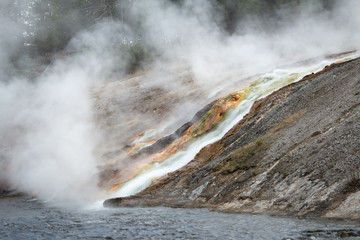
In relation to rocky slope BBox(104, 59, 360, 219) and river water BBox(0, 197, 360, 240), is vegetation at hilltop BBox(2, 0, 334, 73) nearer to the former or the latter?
rocky slope BBox(104, 59, 360, 219)

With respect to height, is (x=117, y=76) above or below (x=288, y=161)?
above

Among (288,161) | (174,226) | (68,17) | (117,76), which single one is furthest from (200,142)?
(68,17)

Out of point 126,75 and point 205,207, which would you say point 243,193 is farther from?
point 126,75

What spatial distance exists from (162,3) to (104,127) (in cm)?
1224

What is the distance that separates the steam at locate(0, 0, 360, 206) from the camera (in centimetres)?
1783

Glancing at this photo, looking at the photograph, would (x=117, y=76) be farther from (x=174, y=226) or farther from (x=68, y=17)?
(x=174, y=226)

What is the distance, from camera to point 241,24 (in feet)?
89.6

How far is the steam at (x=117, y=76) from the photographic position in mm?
17828

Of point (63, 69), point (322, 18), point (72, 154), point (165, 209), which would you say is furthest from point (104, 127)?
point (322, 18)

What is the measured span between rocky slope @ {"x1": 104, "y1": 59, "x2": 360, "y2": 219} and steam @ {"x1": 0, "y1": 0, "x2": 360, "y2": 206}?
4.63 meters

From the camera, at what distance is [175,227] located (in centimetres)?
656

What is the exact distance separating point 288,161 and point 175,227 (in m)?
2.90

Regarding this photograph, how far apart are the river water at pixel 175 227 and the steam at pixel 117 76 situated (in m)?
5.26

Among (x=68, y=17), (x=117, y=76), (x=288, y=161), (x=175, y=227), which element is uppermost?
(x=68, y=17)
